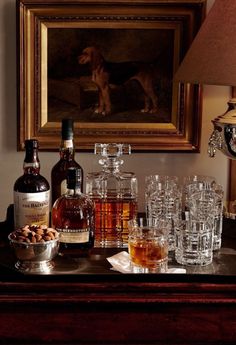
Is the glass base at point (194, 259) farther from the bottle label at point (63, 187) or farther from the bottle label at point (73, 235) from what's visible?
the bottle label at point (63, 187)

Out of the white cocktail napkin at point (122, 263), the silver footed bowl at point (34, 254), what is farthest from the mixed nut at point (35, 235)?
the white cocktail napkin at point (122, 263)

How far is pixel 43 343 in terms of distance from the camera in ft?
4.48

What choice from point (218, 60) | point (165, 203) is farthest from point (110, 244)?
point (218, 60)

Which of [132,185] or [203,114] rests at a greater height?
[203,114]

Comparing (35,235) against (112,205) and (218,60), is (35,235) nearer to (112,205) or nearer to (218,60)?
(112,205)

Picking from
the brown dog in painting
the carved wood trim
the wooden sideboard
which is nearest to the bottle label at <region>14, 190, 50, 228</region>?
the wooden sideboard

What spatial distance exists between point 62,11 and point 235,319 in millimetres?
967

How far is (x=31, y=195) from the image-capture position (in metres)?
1.55

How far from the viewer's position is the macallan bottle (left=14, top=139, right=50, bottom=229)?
5.09ft

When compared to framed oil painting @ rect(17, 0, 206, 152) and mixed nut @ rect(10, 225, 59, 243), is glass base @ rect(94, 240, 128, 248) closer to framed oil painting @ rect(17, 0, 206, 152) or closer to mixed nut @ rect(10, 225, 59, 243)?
mixed nut @ rect(10, 225, 59, 243)

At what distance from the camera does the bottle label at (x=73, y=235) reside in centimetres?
150

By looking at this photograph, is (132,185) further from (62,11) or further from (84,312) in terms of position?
(62,11)

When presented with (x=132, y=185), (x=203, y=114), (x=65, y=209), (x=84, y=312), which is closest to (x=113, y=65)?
(x=203, y=114)

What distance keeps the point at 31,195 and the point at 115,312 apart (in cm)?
36
